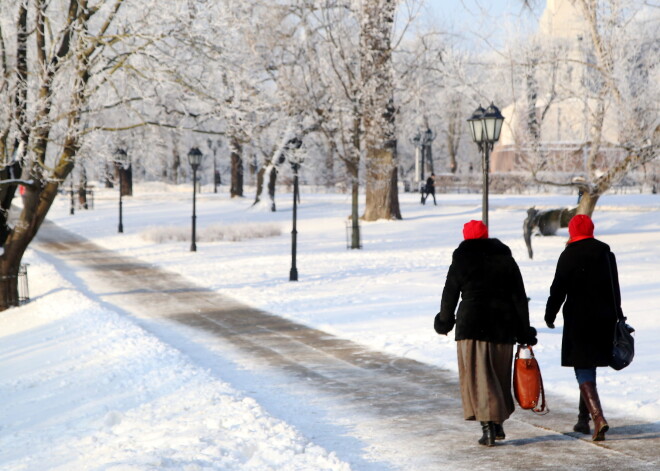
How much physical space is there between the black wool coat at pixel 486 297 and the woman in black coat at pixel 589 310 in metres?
0.41

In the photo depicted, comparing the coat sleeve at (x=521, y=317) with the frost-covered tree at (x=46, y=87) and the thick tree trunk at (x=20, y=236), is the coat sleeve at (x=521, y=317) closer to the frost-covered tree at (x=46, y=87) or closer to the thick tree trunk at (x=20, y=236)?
the frost-covered tree at (x=46, y=87)

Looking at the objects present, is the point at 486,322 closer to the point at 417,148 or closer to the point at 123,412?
the point at 123,412

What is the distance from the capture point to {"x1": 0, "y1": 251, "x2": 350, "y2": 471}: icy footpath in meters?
6.36

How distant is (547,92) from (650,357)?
448 inches

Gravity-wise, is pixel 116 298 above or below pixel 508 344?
below

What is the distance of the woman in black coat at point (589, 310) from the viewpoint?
6.68 metres

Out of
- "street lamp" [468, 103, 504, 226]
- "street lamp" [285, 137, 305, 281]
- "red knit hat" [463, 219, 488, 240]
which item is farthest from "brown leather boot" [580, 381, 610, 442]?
"street lamp" [285, 137, 305, 281]

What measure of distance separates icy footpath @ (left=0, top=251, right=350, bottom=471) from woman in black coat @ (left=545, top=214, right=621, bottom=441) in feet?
7.05

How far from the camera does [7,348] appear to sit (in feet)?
45.5

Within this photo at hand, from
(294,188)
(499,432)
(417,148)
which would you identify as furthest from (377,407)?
(417,148)

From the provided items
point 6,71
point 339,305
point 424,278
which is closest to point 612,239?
point 424,278

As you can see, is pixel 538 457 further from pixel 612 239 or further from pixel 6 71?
pixel 612 239

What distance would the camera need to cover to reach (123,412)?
8.23 meters

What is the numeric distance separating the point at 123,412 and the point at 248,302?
8.16 m
